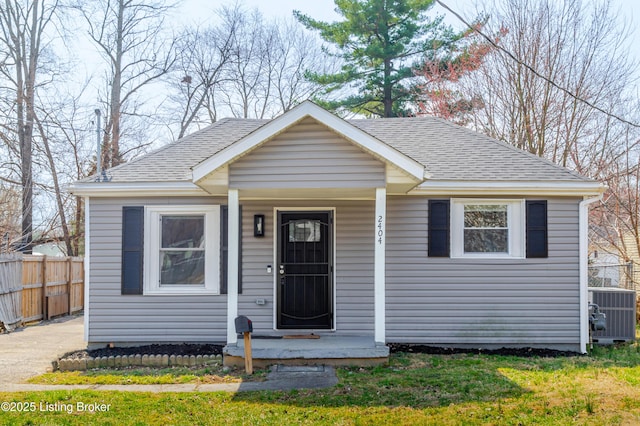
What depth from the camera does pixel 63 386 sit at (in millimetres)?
6531

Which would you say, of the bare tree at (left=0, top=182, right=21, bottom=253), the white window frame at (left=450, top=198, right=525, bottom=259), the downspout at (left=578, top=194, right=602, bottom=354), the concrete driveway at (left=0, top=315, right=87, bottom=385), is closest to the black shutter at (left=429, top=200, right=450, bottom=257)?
the white window frame at (left=450, top=198, right=525, bottom=259)

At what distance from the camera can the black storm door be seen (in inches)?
352

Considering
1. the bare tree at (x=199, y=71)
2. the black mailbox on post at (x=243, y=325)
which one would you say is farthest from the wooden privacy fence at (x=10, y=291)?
the bare tree at (x=199, y=71)

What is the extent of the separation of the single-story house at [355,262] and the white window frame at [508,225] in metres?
0.02

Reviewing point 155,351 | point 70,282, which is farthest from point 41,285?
point 155,351

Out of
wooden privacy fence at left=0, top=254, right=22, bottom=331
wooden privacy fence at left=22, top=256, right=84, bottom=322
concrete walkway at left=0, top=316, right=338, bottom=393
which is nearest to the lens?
concrete walkway at left=0, top=316, right=338, bottom=393

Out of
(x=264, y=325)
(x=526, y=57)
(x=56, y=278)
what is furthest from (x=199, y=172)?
(x=526, y=57)

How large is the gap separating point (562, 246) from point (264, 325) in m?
4.86

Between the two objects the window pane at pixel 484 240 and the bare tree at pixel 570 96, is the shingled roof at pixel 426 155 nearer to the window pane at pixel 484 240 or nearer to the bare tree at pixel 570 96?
the window pane at pixel 484 240

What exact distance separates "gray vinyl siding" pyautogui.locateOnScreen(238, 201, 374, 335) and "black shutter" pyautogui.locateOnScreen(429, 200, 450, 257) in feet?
3.10

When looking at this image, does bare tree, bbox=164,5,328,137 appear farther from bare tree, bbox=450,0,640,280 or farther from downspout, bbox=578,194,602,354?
downspout, bbox=578,194,602,354

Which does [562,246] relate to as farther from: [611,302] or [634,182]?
[634,182]

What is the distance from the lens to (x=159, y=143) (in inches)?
893

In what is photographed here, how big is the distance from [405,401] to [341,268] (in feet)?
11.0
